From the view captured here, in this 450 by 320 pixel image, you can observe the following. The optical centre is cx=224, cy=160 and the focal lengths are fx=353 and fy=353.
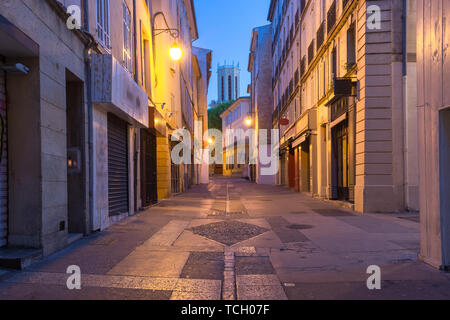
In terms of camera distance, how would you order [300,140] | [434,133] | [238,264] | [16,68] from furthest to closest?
[300,140] → [238,264] → [16,68] → [434,133]

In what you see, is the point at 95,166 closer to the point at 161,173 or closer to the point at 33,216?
the point at 33,216

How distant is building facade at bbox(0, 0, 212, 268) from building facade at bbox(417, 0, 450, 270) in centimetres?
561

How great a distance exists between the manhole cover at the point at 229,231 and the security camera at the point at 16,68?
14.7 ft

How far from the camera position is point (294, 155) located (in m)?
25.8

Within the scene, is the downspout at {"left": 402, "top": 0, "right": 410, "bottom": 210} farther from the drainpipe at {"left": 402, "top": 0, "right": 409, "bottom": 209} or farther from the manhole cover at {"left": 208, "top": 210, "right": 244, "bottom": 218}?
the manhole cover at {"left": 208, "top": 210, "right": 244, "bottom": 218}

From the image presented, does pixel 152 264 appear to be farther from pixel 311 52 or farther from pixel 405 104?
pixel 311 52

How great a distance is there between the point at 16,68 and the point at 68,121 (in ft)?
7.43

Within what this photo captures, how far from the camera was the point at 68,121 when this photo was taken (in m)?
7.33

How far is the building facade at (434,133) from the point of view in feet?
15.0

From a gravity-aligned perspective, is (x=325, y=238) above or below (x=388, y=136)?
below

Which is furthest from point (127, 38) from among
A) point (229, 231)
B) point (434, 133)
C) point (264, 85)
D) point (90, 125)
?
point (264, 85)

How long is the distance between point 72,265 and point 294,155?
2203 cm

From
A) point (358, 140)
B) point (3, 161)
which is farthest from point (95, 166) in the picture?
point (358, 140)

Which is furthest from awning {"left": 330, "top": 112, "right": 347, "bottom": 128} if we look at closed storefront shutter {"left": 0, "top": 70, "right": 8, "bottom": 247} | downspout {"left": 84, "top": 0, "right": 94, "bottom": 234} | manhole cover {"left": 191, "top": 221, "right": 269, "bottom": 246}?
closed storefront shutter {"left": 0, "top": 70, "right": 8, "bottom": 247}
